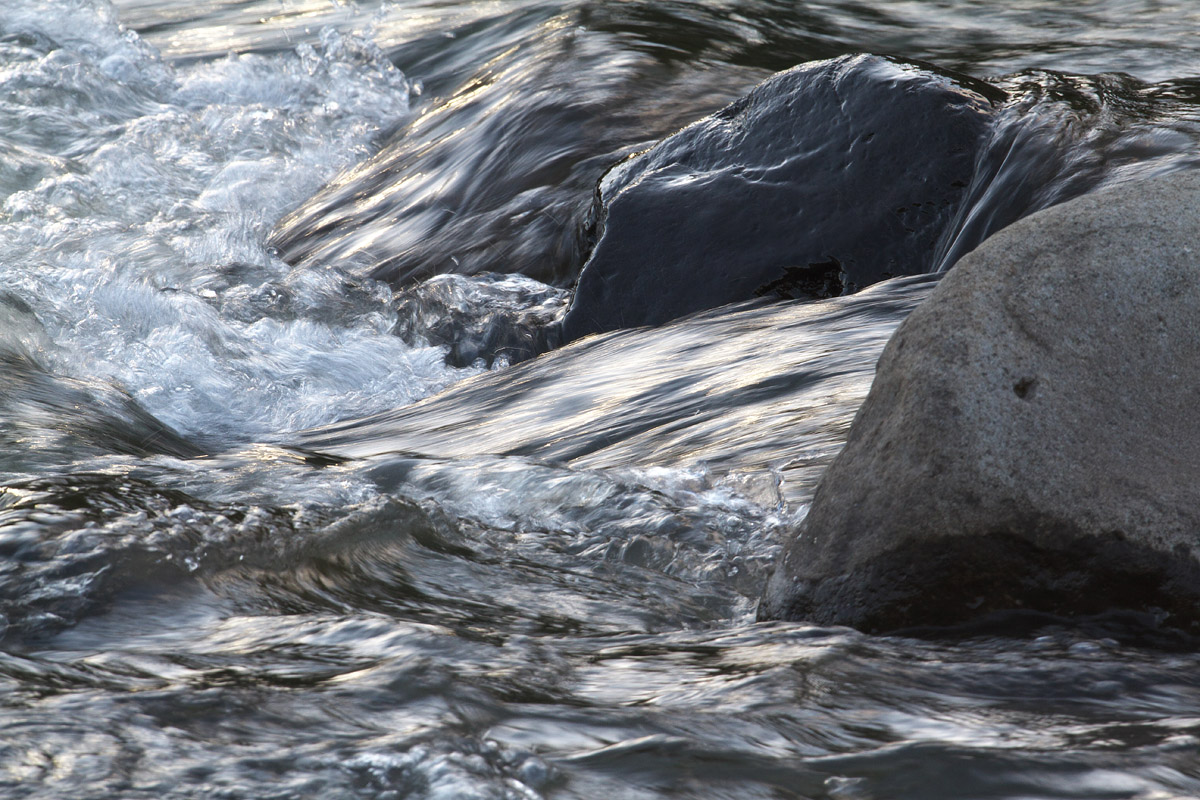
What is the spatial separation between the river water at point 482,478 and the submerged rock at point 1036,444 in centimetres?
10

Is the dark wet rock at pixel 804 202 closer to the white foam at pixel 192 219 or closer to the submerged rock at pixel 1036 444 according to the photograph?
the white foam at pixel 192 219

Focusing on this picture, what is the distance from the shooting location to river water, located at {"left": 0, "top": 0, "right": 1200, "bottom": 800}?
1958mm

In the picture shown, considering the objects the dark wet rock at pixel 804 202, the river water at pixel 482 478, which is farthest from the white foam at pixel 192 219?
the dark wet rock at pixel 804 202

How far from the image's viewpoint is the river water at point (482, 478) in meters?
1.96

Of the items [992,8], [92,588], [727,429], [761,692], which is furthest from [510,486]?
[992,8]

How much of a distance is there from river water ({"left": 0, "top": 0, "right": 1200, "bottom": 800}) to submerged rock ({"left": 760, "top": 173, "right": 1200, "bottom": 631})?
104mm

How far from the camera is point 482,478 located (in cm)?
377

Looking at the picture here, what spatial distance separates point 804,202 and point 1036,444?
3324 millimetres

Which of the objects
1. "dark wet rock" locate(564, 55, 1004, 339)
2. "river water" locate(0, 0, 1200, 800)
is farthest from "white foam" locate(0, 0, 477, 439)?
"dark wet rock" locate(564, 55, 1004, 339)

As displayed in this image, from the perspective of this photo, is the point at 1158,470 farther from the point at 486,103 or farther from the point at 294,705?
the point at 486,103

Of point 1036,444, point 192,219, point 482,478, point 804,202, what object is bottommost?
point 482,478

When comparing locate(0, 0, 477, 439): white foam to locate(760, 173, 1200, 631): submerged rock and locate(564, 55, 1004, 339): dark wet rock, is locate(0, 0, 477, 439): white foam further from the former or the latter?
locate(760, 173, 1200, 631): submerged rock

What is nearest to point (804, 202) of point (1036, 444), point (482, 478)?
point (482, 478)

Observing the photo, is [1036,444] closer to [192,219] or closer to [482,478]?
[482,478]
